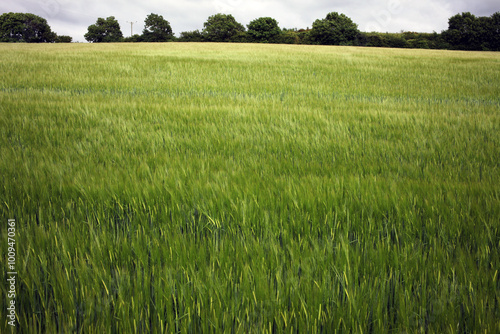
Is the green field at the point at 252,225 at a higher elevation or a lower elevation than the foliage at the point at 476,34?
lower

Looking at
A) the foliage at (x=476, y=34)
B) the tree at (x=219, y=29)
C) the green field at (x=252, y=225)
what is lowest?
the green field at (x=252, y=225)

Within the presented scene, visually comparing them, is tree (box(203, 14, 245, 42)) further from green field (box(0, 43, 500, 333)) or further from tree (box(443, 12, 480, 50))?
green field (box(0, 43, 500, 333))

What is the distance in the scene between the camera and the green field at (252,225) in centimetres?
86

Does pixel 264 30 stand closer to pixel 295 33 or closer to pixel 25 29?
pixel 295 33

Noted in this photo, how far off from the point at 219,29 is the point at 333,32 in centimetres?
2495

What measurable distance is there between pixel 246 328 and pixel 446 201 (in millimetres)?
1363

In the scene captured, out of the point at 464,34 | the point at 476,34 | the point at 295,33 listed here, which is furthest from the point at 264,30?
the point at 476,34

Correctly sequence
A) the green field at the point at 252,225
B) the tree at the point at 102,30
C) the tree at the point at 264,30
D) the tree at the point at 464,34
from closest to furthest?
the green field at the point at 252,225, the tree at the point at 464,34, the tree at the point at 264,30, the tree at the point at 102,30

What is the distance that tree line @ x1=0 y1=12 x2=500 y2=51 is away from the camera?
5362cm

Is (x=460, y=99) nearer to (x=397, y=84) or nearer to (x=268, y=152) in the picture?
(x=397, y=84)

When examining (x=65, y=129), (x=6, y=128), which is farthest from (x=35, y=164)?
(x=6, y=128)

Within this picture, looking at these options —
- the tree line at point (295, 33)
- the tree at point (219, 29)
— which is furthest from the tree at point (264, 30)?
the tree at point (219, 29)

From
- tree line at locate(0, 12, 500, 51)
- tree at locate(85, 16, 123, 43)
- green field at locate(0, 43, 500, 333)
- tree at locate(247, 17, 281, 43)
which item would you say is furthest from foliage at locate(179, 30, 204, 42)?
green field at locate(0, 43, 500, 333)

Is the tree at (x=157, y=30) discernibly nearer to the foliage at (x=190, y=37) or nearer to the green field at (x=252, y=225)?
the foliage at (x=190, y=37)
